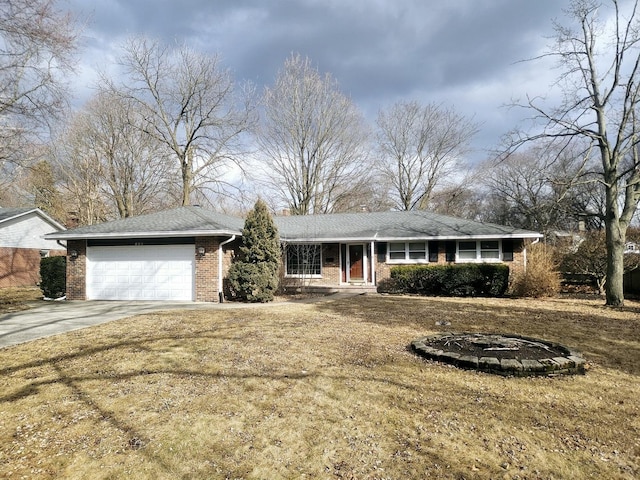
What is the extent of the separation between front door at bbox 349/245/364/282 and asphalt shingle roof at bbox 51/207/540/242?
907 millimetres

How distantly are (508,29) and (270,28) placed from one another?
28.5 feet

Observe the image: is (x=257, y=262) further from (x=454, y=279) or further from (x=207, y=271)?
(x=454, y=279)

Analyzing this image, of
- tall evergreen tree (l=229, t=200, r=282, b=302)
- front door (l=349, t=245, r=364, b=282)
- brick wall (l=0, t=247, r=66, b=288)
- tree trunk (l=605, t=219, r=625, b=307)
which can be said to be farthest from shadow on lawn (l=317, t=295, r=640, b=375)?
brick wall (l=0, t=247, r=66, b=288)

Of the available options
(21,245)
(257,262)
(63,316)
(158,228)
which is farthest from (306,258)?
(21,245)

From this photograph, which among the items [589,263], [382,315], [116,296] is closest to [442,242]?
[589,263]

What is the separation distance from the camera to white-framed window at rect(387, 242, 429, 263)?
16.1m

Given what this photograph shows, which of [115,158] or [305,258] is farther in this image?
[115,158]

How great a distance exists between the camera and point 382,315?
30.4ft

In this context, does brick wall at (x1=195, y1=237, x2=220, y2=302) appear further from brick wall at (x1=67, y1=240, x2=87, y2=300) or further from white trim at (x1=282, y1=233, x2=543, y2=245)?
brick wall at (x1=67, y1=240, x2=87, y2=300)

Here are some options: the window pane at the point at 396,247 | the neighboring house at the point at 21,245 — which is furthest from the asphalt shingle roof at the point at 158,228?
the neighboring house at the point at 21,245

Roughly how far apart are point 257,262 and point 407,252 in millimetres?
7072

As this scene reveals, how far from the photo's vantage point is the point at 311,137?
26719 mm

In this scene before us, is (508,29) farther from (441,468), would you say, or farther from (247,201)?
(247,201)

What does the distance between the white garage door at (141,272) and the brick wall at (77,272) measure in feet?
0.49
